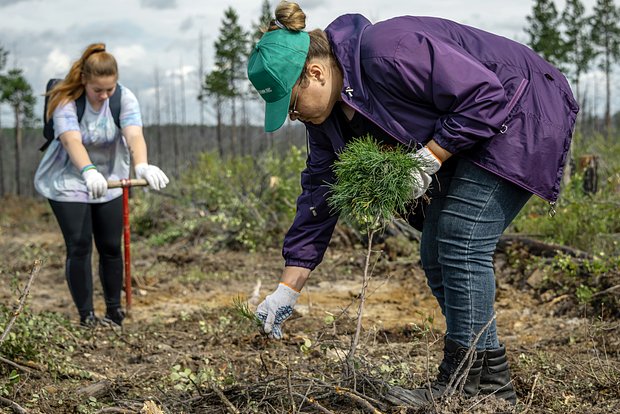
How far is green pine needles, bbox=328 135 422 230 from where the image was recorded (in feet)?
7.07

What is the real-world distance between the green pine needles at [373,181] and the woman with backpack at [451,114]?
2.0 inches

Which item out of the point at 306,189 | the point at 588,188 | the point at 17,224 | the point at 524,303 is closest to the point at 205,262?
the point at 524,303

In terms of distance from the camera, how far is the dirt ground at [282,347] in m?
2.57

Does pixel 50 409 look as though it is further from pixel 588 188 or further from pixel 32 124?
pixel 32 124

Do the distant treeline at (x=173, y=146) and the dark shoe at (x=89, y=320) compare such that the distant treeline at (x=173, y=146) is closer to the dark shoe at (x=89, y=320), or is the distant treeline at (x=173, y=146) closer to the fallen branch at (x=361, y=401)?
the dark shoe at (x=89, y=320)

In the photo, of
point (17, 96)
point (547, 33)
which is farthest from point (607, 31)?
point (17, 96)

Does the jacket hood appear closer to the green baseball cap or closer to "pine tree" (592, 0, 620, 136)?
the green baseball cap

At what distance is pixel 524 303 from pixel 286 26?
138 inches

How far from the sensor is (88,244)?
170 inches

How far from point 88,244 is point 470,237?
9.17 feet

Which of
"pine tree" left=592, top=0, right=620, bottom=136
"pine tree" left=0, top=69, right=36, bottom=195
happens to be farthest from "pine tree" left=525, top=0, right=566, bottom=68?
"pine tree" left=0, top=69, right=36, bottom=195

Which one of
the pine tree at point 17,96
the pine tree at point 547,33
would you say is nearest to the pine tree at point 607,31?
the pine tree at point 547,33

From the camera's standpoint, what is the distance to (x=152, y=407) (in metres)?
2.40

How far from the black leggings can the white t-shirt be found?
7cm
